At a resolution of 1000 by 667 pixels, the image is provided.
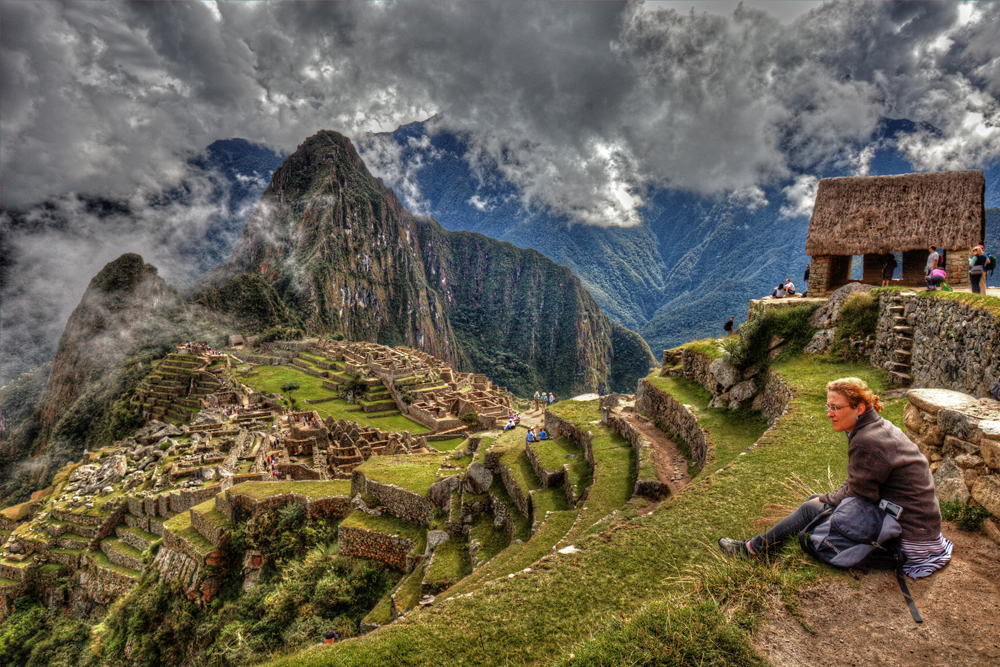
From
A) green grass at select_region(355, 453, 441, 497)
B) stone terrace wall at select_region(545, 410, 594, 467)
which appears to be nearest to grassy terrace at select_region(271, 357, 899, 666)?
stone terrace wall at select_region(545, 410, 594, 467)

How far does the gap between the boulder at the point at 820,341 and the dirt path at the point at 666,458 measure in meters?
4.27

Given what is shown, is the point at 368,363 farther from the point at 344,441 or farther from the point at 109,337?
the point at 109,337

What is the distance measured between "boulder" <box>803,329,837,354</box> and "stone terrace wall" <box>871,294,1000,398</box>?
4.08 feet

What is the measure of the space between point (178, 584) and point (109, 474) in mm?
10163

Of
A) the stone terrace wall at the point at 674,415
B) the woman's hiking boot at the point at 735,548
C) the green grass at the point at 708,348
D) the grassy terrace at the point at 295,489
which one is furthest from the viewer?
the green grass at the point at 708,348

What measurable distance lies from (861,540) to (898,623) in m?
0.55

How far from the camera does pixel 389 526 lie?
11289mm

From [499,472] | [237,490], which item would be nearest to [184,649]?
[237,490]

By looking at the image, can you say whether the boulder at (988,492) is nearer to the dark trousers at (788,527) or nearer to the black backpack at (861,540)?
the black backpack at (861,540)

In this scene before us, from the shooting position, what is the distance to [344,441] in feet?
86.9

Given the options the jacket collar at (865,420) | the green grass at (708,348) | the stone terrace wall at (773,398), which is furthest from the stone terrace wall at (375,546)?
the green grass at (708,348)

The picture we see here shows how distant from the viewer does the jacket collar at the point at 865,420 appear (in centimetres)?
344

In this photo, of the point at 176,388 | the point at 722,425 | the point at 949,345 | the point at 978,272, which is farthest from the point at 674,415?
the point at 176,388

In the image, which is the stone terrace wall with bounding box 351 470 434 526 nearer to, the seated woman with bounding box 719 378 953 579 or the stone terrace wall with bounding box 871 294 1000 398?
the seated woman with bounding box 719 378 953 579
